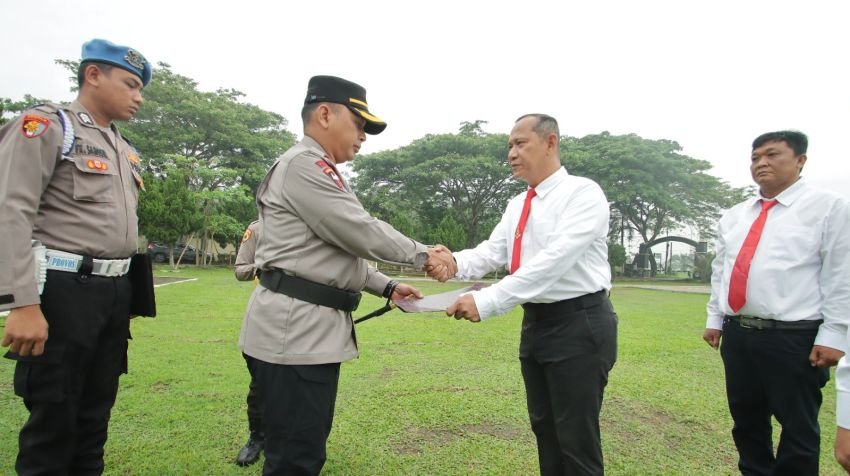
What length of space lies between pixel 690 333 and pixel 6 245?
379 inches

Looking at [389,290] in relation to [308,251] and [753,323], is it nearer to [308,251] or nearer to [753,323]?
[308,251]

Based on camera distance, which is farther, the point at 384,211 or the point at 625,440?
the point at 384,211

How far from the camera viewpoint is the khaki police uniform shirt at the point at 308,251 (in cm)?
203

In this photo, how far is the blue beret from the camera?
2369mm

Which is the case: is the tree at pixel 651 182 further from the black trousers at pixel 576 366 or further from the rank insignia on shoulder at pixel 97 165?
the rank insignia on shoulder at pixel 97 165

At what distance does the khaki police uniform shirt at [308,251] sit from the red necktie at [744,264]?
2028 mm

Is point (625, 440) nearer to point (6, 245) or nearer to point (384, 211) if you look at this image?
point (6, 245)

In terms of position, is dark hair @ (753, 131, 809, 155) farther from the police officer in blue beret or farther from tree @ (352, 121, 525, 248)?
tree @ (352, 121, 525, 248)

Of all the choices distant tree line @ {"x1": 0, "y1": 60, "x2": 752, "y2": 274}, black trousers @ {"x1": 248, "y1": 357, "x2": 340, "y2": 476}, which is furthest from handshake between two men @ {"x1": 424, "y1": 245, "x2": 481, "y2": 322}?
distant tree line @ {"x1": 0, "y1": 60, "x2": 752, "y2": 274}

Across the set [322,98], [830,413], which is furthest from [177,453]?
[830,413]

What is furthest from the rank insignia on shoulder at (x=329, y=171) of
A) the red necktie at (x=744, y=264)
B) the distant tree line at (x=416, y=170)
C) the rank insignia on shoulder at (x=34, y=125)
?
the distant tree line at (x=416, y=170)

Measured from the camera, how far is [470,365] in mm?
6000

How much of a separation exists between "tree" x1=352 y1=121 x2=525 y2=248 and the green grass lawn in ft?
70.9

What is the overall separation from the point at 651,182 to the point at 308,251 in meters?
30.3
